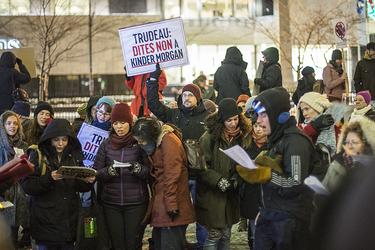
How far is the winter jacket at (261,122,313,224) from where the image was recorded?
3723mm

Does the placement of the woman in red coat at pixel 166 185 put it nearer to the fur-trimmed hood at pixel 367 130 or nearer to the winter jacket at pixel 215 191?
the winter jacket at pixel 215 191

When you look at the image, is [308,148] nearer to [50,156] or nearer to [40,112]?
[50,156]

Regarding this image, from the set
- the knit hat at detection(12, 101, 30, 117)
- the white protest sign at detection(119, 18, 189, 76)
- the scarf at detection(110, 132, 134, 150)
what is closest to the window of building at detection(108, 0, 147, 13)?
the knit hat at detection(12, 101, 30, 117)

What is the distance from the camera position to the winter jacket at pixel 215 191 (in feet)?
16.5

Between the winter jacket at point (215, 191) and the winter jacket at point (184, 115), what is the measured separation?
95 cm

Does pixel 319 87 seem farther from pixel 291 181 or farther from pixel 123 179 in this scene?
pixel 291 181

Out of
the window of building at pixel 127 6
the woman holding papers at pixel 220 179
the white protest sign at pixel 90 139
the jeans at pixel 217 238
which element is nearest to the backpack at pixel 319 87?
A: the woman holding papers at pixel 220 179

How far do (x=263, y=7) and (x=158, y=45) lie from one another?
21.4 m

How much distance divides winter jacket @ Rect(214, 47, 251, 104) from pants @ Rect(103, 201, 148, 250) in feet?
12.4

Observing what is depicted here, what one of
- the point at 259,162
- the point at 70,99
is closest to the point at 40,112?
the point at 259,162

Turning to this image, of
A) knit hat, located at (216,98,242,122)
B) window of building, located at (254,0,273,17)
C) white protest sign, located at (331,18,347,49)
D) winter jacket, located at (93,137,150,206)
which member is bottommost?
winter jacket, located at (93,137,150,206)

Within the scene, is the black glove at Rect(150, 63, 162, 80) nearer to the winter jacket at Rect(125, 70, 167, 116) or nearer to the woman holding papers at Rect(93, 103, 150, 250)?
the winter jacket at Rect(125, 70, 167, 116)

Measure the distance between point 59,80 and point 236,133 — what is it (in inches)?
868

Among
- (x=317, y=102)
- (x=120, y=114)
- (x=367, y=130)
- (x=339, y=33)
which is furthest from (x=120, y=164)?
(x=339, y=33)
